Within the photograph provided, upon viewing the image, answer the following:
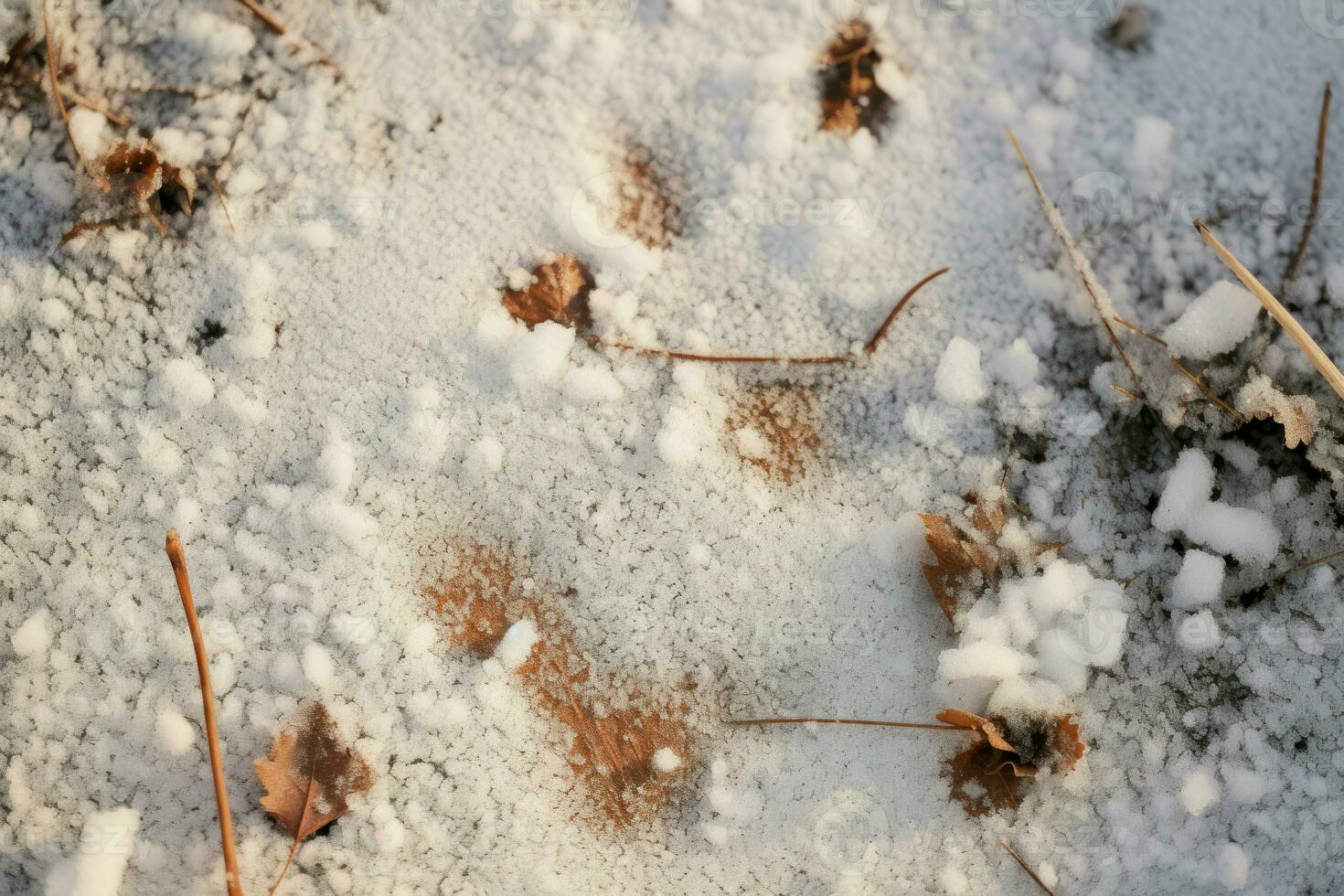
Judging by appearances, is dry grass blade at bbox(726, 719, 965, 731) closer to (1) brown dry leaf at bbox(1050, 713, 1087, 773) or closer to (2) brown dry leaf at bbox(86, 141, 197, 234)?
(1) brown dry leaf at bbox(1050, 713, 1087, 773)

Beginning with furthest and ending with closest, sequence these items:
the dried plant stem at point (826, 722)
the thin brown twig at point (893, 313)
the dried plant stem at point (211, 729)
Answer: the thin brown twig at point (893, 313)
the dried plant stem at point (826, 722)
the dried plant stem at point (211, 729)

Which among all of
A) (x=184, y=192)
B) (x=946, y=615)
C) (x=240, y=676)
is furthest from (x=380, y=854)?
(x=184, y=192)

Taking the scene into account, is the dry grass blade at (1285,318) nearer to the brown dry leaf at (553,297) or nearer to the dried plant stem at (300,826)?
the brown dry leaf at (553,297)

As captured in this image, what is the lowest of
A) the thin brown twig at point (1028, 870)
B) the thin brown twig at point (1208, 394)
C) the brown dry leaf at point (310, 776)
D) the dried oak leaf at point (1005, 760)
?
the thin brown twig at point (1028, 870)

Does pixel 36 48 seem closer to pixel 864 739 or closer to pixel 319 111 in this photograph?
pixel 319 111

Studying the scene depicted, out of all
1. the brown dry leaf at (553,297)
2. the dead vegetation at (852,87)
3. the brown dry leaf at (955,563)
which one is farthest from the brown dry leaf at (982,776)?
the dead vegetation at (852,87)

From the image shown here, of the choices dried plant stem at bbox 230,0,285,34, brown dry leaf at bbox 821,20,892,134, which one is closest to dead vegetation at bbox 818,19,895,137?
brown dry leaf at bbox 821,20,892,134

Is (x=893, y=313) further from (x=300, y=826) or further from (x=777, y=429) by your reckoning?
(x=300, y=826)
